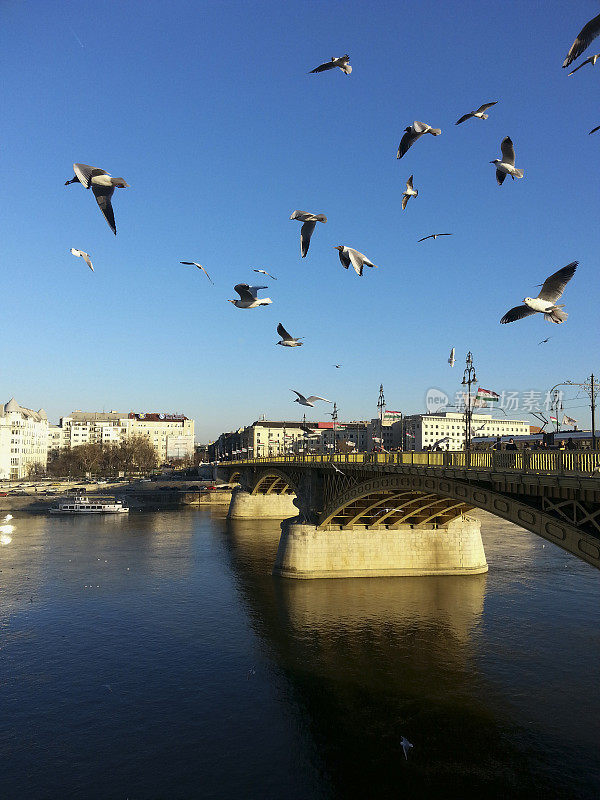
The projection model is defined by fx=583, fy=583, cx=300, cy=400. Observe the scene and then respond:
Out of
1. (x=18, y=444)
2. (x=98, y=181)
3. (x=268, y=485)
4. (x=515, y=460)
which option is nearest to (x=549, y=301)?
(x=515, y=460)

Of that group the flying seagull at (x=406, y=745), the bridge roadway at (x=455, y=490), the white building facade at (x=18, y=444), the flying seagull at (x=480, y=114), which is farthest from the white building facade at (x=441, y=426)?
the flying seagull at (x=480, y=114)

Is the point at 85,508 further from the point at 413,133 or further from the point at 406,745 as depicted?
the point at 413,133

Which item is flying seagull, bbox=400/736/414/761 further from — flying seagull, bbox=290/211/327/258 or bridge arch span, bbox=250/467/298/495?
bridge arch span, bbox=250/467/298/495

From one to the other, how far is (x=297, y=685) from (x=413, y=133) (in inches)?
944

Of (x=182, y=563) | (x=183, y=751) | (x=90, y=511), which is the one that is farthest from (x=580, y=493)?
(x=90, y=511)

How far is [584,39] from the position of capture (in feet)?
35.4

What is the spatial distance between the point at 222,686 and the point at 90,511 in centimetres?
7489

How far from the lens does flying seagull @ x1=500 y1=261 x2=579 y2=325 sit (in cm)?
1567

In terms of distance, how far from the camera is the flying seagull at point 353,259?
53.3ft

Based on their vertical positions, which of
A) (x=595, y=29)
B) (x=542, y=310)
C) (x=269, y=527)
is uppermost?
(x=595, y=29)

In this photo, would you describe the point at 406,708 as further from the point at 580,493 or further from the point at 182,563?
the point at 182,563

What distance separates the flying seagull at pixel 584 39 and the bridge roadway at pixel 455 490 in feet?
36.1

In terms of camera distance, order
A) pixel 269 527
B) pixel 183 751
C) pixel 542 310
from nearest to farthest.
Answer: pixel 542 310 < pixel 183 751 < pixel 269 527

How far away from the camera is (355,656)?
3053 cm
